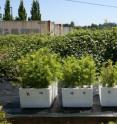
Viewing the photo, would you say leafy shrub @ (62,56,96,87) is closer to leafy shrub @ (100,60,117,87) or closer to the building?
leafy shrub @ (100,60,117,87)

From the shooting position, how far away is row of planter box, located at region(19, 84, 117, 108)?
21.2 feet

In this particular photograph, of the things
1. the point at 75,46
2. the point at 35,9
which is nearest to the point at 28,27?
the point at 35,9

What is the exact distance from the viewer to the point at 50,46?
1081 cm

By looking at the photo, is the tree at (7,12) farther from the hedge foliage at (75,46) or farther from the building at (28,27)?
the hedge foliage at (75,46)

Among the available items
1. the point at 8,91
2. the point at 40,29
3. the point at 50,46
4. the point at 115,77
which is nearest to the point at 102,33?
the point at 50,46

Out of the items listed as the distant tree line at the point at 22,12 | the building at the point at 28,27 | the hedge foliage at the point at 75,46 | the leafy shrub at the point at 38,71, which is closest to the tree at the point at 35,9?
the distant tree line at the point at 22,12

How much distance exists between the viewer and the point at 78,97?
648 cm

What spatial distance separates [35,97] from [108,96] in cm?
109

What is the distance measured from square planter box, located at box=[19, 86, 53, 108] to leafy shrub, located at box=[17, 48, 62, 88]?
0.11 m

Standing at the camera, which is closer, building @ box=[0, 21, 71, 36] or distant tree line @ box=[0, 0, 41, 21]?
building @ box=[0, 21, 71, 36]

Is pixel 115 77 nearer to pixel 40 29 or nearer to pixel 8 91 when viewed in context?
pixel 8 91

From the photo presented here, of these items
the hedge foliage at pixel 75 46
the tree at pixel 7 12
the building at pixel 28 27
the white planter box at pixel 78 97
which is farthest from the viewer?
the tree at pixel 7 12

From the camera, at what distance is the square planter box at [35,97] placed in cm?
650

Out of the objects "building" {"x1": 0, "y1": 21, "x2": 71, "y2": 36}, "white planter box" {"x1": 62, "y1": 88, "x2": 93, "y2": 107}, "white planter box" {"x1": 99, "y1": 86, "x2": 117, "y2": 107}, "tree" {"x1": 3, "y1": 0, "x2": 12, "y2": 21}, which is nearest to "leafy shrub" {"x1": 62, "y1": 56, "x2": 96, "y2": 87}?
"white planter box" {"x1": 62, "y1": 88, "x2": 93, "y2": 107}
